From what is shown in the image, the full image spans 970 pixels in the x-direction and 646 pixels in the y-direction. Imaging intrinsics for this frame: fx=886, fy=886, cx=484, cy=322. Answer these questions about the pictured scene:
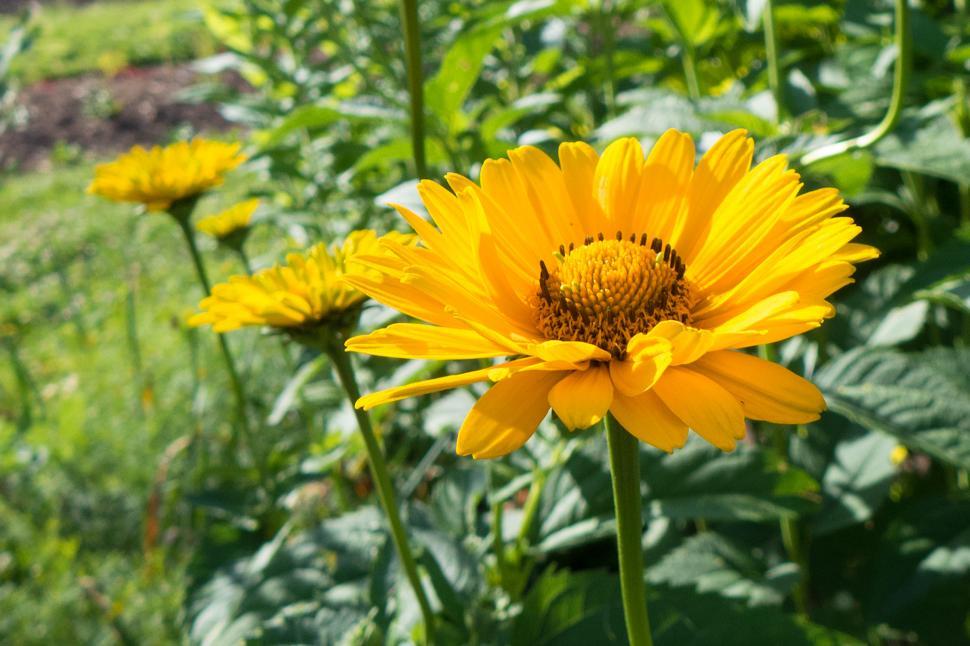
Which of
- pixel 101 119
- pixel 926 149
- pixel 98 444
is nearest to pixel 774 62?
pixel 926 149

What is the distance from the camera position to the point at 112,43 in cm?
1023

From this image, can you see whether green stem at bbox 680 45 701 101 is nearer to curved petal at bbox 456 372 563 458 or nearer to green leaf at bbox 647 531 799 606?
green leaf at bbox 647 531 799 606

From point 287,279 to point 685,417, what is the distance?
1.63 feet

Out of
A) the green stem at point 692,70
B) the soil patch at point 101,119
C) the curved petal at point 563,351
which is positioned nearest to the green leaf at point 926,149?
Answer: the green stem at point 692,70

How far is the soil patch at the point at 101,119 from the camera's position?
655 cm

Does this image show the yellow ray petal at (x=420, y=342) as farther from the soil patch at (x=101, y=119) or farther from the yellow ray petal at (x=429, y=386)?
the soil patch at (x=101, y=119)

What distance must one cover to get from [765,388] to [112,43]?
11.1 m

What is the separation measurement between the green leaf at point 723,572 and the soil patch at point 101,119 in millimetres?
5533

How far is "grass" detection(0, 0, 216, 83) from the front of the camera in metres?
9.21

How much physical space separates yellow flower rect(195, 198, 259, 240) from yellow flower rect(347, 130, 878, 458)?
0.94 meters

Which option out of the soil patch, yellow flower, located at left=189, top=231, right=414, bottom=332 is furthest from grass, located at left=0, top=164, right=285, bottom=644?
the soil patch

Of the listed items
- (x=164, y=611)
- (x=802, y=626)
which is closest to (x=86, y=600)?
(x=164, y=611)

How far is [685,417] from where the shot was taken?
1.90ft

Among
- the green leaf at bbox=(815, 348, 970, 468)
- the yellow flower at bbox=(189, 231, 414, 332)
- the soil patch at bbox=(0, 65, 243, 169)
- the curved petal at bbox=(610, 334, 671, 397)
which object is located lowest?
the soil patch at bbox=(0, 65, 243, 169)
